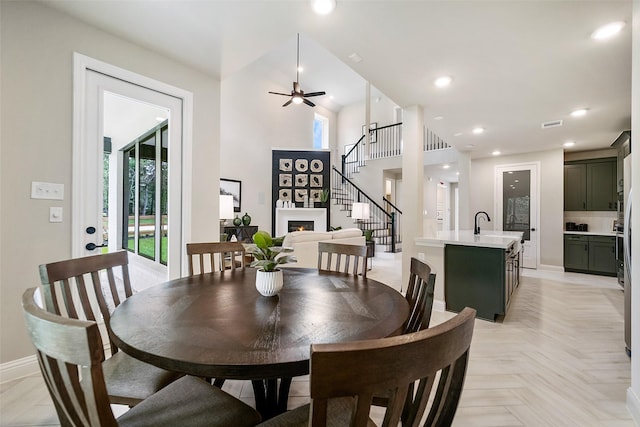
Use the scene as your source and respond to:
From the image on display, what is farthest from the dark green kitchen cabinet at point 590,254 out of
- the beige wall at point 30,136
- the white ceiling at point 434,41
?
the beige wall at point 30,136

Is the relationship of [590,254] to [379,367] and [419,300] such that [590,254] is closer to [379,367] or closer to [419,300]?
[419,300]

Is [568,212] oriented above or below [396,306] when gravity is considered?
above

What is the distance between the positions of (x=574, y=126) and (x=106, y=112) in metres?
6.21

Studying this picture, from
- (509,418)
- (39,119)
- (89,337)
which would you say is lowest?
(509,418)

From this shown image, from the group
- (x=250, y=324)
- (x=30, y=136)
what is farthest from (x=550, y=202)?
(x=30, y=136)

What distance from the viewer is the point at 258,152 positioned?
7.19 metres

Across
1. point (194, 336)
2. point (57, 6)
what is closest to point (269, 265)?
point (194, 336)

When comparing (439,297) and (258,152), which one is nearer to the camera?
(439,297)

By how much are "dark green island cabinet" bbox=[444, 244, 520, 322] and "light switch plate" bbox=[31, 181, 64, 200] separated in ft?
12.6

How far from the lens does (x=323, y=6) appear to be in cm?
192

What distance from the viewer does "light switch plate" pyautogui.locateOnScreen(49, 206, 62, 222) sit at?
2051 millimetres

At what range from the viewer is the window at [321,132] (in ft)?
32.0

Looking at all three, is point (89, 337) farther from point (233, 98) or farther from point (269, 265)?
point (233, 98)

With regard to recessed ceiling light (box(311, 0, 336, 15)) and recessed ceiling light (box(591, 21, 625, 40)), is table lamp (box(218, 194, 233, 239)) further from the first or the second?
recessed ceiling light (box(591, 21, 625, 40))
